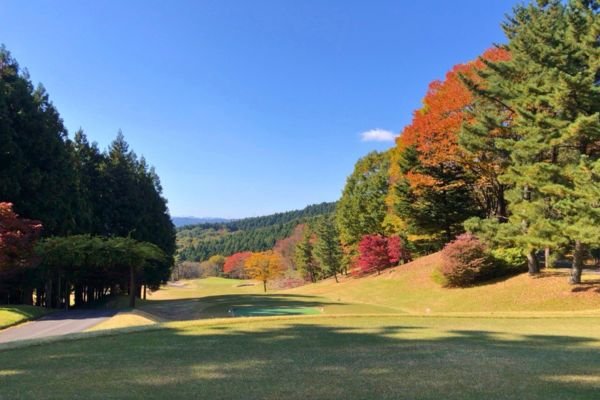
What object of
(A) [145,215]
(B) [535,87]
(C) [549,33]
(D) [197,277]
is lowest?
(D) [197,277]

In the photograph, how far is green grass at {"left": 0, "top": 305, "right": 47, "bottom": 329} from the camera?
59.7 feet

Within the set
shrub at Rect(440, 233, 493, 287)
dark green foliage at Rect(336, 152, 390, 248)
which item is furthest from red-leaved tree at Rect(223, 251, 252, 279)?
shrub at Rect(440, 233, 493, 287)

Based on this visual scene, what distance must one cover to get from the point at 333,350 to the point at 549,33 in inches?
779

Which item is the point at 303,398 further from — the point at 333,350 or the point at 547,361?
the point at 547,361

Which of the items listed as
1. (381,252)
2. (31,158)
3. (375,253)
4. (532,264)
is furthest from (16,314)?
(381,252)

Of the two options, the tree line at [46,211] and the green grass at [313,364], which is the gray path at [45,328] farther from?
the green grass at [313,364]

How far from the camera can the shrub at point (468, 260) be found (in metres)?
25.8

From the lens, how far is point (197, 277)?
122750 millimetres

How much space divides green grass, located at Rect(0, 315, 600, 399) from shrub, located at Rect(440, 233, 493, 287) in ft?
50.1

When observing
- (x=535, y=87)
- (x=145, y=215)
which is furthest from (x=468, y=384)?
(x=145, y=215)

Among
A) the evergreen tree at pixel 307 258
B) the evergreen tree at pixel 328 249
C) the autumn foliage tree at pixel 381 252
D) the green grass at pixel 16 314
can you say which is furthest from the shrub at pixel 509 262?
the evergreen tree at pixel 307 258

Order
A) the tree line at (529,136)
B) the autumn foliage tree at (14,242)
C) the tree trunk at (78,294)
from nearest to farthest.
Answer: the tree line at (529,136) < the autumn foliage tree at (14,242) < the tree trunk at (78,294)

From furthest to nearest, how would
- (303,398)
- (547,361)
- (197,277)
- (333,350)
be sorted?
(197,277) → (333,350) → (547,361) → (303,398)

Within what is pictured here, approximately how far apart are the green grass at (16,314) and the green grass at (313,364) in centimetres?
1133
